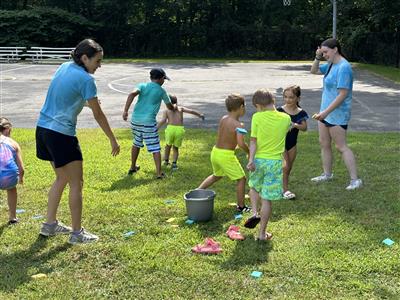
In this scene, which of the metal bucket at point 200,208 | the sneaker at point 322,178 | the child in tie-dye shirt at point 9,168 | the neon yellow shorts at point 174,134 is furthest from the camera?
the neon yellow shorts at point 174,134

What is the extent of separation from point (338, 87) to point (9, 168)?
155 inches

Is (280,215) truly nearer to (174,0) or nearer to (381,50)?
(381,50)

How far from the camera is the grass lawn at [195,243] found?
4004 mm

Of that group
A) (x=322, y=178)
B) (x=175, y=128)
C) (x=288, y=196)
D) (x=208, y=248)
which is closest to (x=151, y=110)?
(x=175, y=128)

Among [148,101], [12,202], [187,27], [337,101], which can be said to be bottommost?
[12,202]

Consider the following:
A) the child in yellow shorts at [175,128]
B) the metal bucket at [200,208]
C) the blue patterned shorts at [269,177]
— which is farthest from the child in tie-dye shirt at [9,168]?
the child in yellow shorts at [175,128]

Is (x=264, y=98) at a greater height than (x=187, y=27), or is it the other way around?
(x=187, y=27)

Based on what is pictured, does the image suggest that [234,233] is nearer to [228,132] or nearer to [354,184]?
[228,132]

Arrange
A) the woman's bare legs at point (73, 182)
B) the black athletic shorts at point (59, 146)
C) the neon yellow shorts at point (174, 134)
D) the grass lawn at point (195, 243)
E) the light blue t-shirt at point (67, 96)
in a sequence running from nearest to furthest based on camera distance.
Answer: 1. the grass lawn at point (195, 243)
2. the light blue t-shirt at point (67, 96)
3. the black athletic shorts at point (59, 146)
4. the woman's bare legs at point (73, 182)
5. the neon yellow shorts at point (174, 134)

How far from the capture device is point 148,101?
742 cm

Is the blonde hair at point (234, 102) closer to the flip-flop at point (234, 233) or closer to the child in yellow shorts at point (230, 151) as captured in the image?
the child in yellow shorts at point (230, 151)

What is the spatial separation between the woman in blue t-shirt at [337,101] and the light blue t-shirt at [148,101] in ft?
7.29

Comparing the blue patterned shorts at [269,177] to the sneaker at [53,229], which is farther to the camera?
the sneaker at [53,229]

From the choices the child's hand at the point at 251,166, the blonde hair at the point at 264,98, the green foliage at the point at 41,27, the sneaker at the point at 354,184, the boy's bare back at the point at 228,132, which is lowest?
the sneaker at the point at 354,184
